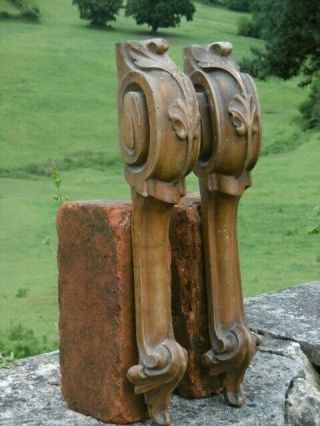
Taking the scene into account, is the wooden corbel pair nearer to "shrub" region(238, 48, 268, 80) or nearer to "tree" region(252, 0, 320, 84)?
"tree" region(252, 0, 320, 84)

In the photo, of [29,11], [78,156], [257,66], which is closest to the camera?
[78,156]

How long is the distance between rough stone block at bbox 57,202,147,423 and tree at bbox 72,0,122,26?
12477mm

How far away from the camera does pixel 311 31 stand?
435 inches

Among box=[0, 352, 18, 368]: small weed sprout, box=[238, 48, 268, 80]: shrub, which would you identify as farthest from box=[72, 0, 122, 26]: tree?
box=[0, 352, 18, 368]: small weed sprout

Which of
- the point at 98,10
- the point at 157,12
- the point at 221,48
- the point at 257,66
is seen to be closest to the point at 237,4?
the point at 157,12

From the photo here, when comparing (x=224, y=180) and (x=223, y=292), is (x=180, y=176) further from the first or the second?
(x=223, y=292)

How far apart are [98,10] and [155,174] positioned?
42.2 feet

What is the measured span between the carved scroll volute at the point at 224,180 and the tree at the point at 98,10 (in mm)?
12453

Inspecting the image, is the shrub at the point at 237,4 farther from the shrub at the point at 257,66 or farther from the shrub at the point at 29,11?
the shrub at the point at 257,66

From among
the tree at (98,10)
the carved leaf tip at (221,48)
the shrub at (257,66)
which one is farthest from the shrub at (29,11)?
the carved leaf tip at (221,48)

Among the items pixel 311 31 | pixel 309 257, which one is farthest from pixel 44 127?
pixel 309 257

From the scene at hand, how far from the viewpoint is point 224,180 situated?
1.90 metres

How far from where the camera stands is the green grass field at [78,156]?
5039mm

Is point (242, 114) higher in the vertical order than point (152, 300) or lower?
higher
